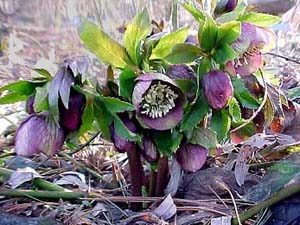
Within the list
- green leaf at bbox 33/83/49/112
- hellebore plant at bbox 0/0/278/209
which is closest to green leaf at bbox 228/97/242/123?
hellebore plant at bbox 0/0/278/209

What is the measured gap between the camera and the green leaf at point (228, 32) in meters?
0.68

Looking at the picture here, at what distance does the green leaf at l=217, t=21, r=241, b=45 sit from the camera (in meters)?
0.68

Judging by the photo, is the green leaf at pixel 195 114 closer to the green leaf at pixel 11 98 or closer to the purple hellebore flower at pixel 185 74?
the purple hellebore flower at pixel 185 74

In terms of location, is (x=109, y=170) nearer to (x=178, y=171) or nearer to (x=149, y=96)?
(x=178, y=171)

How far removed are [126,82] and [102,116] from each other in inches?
1.9

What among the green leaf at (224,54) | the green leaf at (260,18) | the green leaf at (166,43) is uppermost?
the green leaf at (260,18)

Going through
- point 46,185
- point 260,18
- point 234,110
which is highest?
point 260,18

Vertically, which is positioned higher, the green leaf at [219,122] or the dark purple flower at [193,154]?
the green leaf at [219,122]

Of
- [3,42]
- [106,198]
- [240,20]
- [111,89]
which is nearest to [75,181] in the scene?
[106,198]

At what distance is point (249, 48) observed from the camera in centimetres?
72

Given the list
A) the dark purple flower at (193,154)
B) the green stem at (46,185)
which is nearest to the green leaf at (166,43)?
the dark purple flower at (193,154)

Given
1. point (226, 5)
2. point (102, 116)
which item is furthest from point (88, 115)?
point (226, 5)

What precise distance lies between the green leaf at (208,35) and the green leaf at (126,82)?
84 millimetres

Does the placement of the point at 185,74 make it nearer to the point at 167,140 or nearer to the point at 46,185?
the point at 167,140
